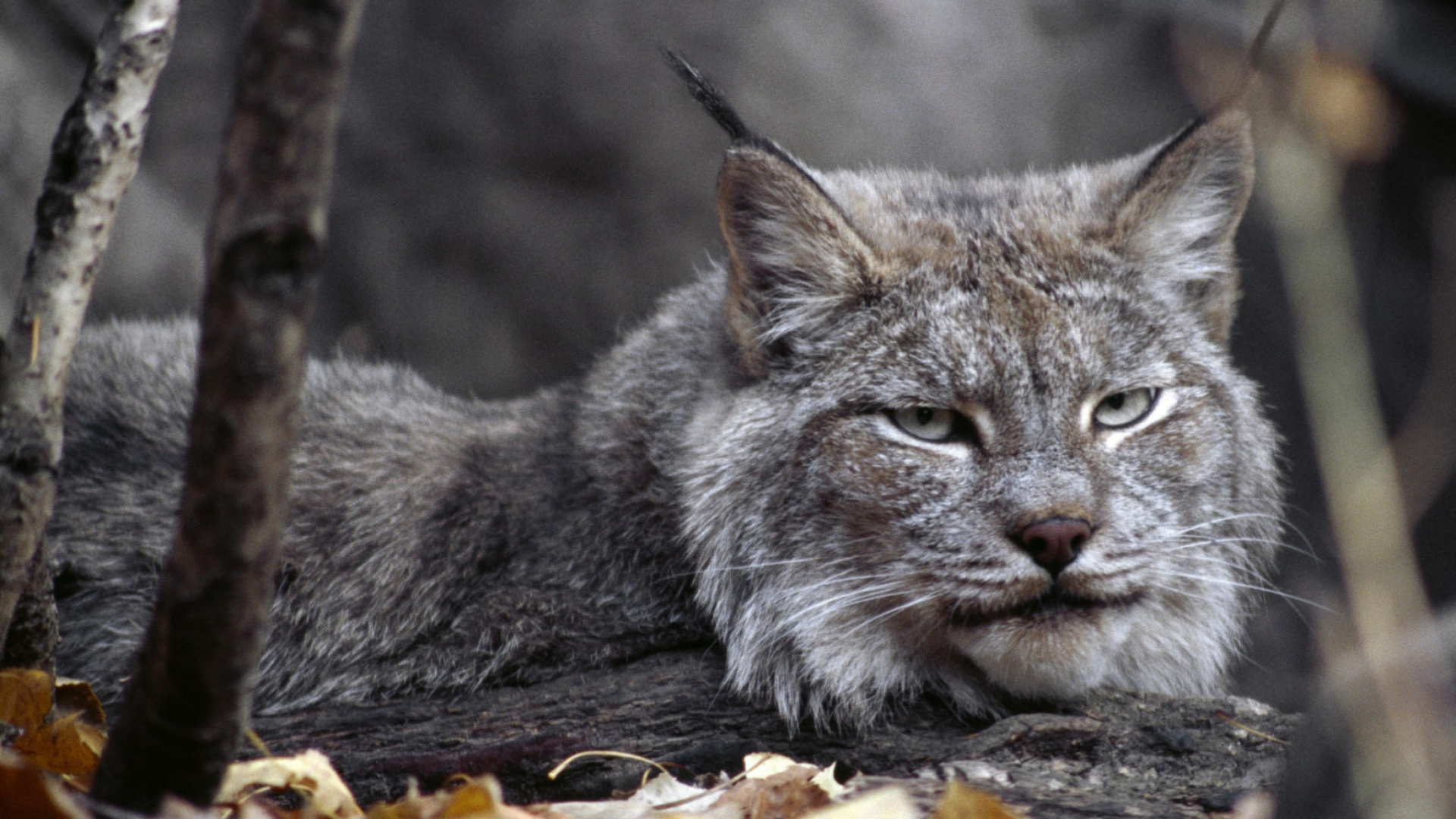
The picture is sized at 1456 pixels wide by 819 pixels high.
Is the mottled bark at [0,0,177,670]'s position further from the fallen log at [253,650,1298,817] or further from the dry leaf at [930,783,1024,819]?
the dry leaf at [930,783,1024,819]

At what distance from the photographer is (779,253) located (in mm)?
4023

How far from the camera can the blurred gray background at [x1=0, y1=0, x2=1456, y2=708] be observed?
807 cm

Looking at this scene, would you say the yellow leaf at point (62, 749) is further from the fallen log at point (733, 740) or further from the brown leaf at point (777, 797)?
the brown leaf at point (777, 797)

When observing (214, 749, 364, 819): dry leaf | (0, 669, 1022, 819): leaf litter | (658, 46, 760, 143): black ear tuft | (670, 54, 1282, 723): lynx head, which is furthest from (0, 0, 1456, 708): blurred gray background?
(214, 749, 364, 819): dry leaf

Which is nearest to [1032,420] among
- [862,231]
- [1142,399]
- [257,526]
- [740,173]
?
[1142,399]

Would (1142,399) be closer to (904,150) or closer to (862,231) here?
(862,231)

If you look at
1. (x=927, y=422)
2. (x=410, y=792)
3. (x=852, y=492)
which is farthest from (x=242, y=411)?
(x=927, y=422)

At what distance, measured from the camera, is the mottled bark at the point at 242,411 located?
6.23ft

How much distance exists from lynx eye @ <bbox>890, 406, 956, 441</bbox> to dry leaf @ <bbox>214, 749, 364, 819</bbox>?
1888 millimetres

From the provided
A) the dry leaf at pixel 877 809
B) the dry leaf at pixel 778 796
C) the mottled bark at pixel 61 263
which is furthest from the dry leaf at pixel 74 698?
the dry leaf at pixel 877 809

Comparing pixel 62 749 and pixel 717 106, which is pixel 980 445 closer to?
pixel 717 106

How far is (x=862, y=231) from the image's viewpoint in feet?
13.1

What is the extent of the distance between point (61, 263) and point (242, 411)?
1047 millimetres

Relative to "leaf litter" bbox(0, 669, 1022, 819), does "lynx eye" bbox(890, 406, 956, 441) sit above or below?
above
